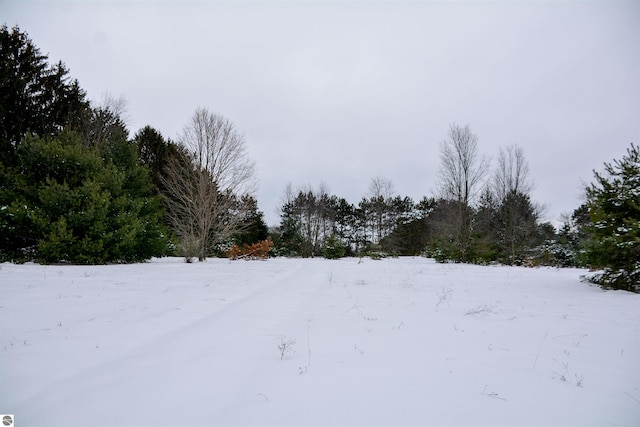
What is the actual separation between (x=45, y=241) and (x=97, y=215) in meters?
1.72

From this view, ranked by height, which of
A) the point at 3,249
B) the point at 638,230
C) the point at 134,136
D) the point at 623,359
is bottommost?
the point at 623,359

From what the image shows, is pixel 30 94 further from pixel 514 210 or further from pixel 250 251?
pixel 514 210

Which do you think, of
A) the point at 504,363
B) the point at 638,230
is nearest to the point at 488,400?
the point at 504,363

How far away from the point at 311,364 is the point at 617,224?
8569 mm

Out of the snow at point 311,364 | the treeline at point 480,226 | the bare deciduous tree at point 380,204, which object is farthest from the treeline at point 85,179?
the bare deciduous tree at point 380,204

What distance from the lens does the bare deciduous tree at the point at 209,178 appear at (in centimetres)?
1695

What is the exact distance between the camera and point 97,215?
1024 centimetres

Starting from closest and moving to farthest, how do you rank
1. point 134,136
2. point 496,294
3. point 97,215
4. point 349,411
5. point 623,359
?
1. point 349,411
2. point 623,359
3. point 496,294
4. point 97,215
5. point 134,136

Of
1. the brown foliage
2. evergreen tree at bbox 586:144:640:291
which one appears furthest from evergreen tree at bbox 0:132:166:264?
evergreen tree at bbox 586:144:640:291

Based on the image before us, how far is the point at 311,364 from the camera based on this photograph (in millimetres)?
2217

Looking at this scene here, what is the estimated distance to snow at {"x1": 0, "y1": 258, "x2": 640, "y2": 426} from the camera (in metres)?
1.60

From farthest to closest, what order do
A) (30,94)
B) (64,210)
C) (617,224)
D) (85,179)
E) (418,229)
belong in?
1. (418,229)
2. (30,94)
3. (85,179)
4. (64,210)
5. (617,224)

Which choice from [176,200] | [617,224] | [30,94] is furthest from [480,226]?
[30,94]

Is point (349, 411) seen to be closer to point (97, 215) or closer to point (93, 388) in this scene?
point (93, 388)
